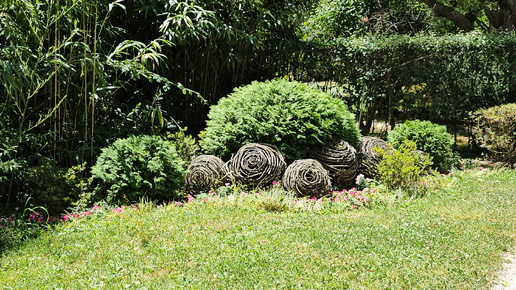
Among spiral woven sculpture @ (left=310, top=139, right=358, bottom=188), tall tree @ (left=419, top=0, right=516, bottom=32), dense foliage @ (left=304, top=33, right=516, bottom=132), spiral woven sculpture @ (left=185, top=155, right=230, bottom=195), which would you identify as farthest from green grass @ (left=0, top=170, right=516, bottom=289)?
tall tree @ (left=419, top=0, right=516, bottom=32)

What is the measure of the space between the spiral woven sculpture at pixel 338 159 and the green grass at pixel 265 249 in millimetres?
1041

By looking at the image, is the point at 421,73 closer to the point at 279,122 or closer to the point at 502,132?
the point at 502,132

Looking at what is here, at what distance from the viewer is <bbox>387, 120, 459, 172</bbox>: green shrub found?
672 centimetres

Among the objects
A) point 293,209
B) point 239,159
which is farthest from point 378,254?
point 239,159

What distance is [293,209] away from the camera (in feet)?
16.0

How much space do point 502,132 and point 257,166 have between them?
13.7 feet

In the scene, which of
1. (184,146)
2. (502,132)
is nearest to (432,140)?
(502,132)

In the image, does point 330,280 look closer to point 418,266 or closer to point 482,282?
point 418,266

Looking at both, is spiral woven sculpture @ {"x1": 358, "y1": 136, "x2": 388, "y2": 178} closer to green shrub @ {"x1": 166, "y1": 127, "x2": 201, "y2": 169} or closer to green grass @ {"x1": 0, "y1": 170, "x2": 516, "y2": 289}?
green grass @ {"x1": 0, "y1": 170, "x2": 516, "y2": 289}

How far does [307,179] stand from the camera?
5.36 m

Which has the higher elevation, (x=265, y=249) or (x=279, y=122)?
(x=279, y=122)

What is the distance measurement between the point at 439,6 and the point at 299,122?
610cm

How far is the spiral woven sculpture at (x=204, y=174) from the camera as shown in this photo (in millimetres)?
5441

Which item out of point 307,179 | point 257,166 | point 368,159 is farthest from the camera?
point 368,159
